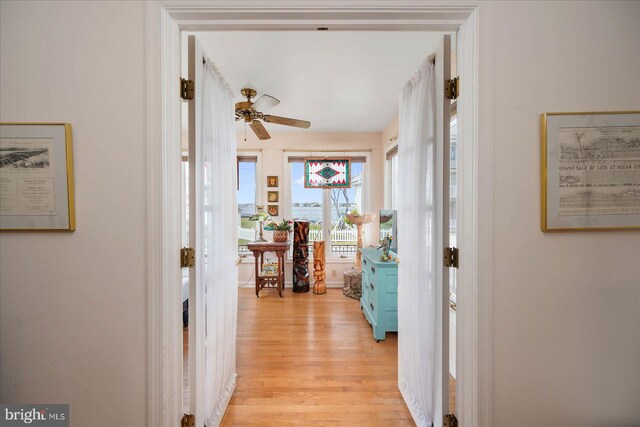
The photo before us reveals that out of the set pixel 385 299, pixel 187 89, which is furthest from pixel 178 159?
pixel 385 299

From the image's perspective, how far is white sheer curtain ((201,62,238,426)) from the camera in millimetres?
1502

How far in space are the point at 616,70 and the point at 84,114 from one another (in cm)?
212

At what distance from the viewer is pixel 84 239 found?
109 cm

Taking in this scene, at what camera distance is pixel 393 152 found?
3.90 meters

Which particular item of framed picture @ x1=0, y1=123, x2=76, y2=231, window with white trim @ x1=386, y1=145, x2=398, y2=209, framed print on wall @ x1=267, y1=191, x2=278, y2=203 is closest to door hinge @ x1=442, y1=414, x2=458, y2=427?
framed picture @ x1=0, y1=123, x2=76, y2=231

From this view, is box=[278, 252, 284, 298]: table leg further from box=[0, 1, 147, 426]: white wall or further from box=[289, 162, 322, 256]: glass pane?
box=[0, 1, 147, 426]: white wall

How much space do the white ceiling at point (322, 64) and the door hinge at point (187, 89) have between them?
3.25ft

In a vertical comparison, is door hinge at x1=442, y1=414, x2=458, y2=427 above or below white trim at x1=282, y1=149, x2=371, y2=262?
below

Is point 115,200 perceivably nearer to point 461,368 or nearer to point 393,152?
point 461,368

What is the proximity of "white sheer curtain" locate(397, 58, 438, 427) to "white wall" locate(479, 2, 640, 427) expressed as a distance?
1.19 ft

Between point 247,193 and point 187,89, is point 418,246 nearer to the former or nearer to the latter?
point 187,89

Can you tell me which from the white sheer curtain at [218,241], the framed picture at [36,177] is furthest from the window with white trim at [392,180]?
the framed picture at [36,177]

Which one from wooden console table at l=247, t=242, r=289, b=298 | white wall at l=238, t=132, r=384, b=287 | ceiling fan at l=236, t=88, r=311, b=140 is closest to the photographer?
ceiling fan at l=236, t=88, r=311, b=140

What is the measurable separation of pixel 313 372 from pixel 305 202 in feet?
9.58
